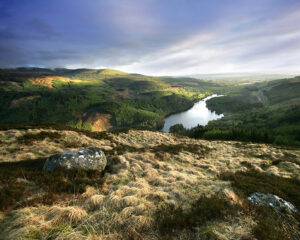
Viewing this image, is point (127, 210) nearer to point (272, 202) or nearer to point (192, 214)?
point (192, 214)

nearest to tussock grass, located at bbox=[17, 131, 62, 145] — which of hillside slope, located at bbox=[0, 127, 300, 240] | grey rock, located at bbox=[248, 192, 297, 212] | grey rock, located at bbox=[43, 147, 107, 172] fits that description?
grey rock, located at bbox=[43, 147, 107, 172]

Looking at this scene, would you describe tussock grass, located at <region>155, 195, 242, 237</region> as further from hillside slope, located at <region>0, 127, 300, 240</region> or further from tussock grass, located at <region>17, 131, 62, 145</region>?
tussock grass, located at <region>17, 131, 62, 145</region>

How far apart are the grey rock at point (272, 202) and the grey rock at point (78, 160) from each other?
8753 mm

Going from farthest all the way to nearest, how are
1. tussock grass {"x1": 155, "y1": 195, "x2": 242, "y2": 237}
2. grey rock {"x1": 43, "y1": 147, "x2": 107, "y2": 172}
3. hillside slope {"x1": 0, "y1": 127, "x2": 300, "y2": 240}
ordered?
1. grey rock {"x1": 43, "y1": 147, "x2": 107, "y2": 172}
2. tussock grass {"x1": 155, "y1": 195, "x2": 242, "y2": 237}
3. hillside slope {"x1": 0, "y1": 127, "x2": 300, "y2": 240}

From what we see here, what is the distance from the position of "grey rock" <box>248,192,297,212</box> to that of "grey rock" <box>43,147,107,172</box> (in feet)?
28.7

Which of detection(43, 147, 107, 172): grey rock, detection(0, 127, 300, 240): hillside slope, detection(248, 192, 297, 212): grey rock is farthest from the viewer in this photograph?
detection(43, 147, 107, 172): grey rock

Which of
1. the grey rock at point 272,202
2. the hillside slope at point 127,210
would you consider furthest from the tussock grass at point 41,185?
the grey rock at point 272,202

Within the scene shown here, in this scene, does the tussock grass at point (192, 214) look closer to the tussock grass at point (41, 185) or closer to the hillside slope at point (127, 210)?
the hillside slope at point (127, 210)

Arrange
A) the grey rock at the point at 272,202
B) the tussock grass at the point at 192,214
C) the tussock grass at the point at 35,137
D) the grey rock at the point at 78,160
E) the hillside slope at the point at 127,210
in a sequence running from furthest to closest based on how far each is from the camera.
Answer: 1. the tussock grass at the point at 35,137
2. the grey rock at the point at 78,160
3. the grey rock at the point at 272,202
4. the tussock grass at the point at 192,214
5. the hillside slope at the point at 127,210

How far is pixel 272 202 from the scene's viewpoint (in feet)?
17.9

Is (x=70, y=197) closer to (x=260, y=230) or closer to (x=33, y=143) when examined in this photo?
(x=260, y=230)

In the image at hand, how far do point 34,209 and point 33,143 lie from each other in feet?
42.0

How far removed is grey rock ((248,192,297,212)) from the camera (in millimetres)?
5187

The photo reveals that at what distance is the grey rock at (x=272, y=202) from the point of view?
17.0ft
